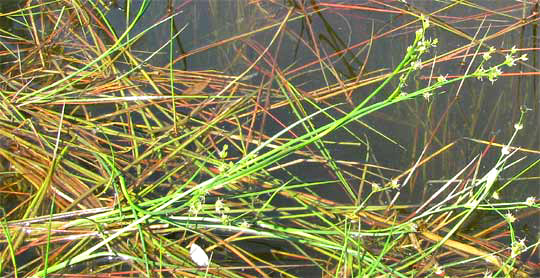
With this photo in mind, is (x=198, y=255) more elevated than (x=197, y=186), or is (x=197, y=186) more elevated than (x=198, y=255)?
(x=197, y=186)

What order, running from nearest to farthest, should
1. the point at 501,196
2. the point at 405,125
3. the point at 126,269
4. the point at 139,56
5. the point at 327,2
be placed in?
the point at 126,269, the point at 501,196, the point at 405,125, the point at 139,56, the point at 327,2

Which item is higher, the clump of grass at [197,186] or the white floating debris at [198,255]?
the clump of grass at [197,186]

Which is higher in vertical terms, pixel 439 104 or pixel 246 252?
pixel 439 104

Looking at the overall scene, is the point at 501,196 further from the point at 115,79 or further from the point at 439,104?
the point at 115,79

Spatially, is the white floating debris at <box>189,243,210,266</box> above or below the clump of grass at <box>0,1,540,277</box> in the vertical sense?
below

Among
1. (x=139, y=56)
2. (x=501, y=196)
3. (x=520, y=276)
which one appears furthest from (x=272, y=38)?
(x=520, y=276)
